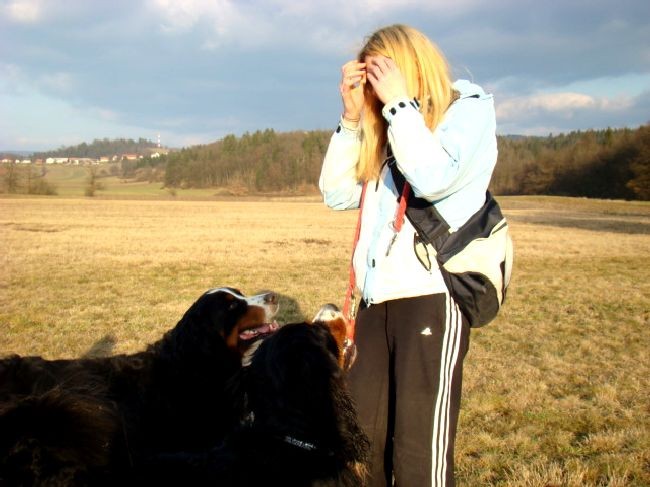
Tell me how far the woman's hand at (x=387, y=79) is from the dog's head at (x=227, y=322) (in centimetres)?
213

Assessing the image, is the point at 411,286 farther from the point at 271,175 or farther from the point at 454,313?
the point at 271,175

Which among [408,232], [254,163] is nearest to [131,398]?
[408,232]

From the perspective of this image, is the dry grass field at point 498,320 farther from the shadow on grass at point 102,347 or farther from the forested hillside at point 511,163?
the forested hillside at point 511,163

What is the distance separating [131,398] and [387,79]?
2.53 metres

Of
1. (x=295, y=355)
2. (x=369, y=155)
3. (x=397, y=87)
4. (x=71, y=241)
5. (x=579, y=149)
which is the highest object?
(x=579, y=149)

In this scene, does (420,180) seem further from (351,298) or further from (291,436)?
(291,436)

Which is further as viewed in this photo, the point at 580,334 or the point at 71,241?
the point at 71,241

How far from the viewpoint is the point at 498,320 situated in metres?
7.58

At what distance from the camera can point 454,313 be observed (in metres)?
2.10

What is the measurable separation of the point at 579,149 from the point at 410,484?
2783 inches

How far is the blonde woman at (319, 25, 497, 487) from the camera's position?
1.89 metres

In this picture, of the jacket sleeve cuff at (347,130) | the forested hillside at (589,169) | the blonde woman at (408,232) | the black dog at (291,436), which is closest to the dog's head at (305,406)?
the black dog at (291,436)

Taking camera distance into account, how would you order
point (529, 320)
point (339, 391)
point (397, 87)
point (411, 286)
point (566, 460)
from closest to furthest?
point (397, 87)
point (411, 286)
point (339, 391)
point (566, 460)
point (529, 320)

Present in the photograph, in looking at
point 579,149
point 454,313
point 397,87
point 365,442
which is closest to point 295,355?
point 365,442
